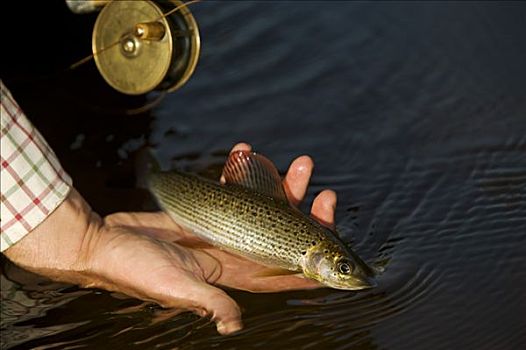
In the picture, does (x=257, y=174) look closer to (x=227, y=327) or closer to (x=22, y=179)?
(x=227, y=327)

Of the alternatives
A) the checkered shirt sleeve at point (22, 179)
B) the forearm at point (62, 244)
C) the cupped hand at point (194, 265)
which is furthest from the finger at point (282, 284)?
the checkered shirt sleeve at point (22, 179)

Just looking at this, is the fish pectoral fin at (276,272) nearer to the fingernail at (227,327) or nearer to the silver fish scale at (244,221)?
the silver fish scale at (244,221)

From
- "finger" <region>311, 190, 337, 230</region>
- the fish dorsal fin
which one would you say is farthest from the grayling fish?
"finger" <region>311, 190, 337, 230</region>

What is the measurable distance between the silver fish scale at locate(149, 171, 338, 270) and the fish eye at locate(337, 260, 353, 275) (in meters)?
0.07

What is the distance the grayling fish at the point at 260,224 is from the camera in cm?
282

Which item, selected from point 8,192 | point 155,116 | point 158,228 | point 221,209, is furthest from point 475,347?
point 155,116

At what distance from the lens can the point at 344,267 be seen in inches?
110

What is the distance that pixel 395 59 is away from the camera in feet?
14.6

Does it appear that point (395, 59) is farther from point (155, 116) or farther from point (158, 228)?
point (158, 228)

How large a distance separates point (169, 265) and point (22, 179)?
52 centimetres

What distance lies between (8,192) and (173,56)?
93cm

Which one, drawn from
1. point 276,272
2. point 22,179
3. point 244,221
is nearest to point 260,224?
point 244,221

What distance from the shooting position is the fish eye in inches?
110

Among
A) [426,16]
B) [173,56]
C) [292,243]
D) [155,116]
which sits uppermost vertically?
[426,16]
